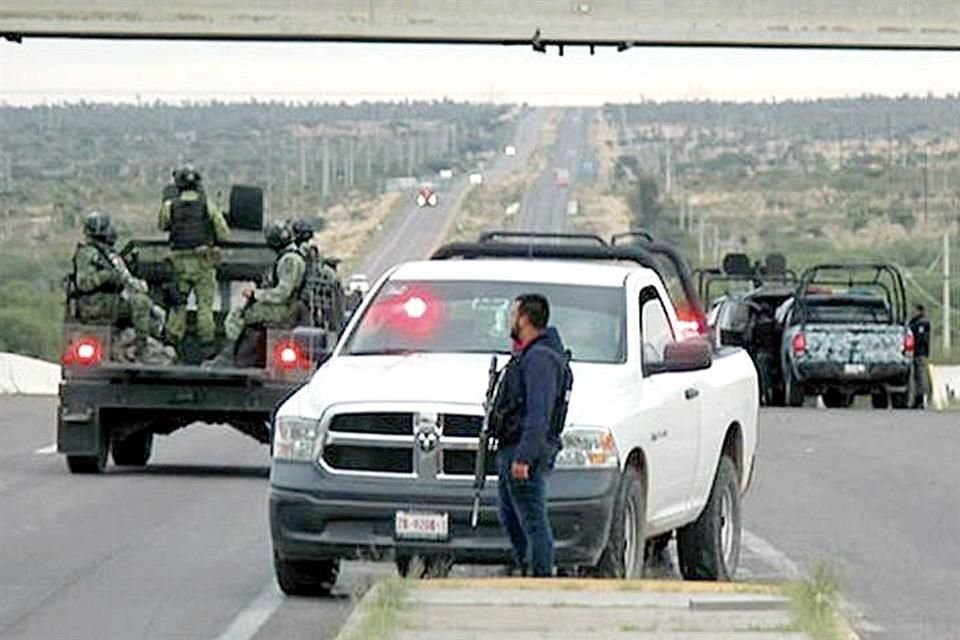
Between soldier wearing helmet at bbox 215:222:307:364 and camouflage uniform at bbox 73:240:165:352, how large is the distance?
2.86 feet

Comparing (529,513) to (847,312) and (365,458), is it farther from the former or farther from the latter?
(847,312)

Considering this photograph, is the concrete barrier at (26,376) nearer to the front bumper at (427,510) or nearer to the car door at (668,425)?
the car door at (668,425)

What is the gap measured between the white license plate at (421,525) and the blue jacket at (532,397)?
0.59 m

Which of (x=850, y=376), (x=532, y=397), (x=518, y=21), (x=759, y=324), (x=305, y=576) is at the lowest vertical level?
(x=305, y=576)

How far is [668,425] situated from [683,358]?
1.22ft

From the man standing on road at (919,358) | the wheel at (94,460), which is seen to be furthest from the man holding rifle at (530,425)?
the man standing on road at (919,358)

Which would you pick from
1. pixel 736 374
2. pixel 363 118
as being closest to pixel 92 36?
pixel 736 374

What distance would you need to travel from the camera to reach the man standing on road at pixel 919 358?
133ft

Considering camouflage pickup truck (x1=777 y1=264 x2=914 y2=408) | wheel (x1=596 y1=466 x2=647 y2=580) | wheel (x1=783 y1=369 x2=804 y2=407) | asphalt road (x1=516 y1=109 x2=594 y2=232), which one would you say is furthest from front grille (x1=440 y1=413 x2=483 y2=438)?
asphalt road (x1=516 y1=109 x2=594 y2=232)

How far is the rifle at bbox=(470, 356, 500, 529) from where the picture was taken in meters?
13.5

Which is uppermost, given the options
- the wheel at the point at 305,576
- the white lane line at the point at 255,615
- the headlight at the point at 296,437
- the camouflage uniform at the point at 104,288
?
the camouflage uniform at the point at 104,288

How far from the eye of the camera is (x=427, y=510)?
13.8m

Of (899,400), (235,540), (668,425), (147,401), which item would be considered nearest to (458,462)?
(668,425)

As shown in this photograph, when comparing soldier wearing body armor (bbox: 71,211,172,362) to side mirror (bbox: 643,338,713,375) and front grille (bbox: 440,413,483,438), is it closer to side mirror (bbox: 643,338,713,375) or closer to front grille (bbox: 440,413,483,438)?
side mirror (bbox: 643,338,713,375)
